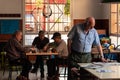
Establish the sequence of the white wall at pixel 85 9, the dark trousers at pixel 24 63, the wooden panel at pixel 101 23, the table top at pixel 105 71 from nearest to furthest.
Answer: the table top at pixel 105 71, the dark trousers at pixel 24 63, the wooden panel at pixel 101 23, the white wall at pixel 85 9

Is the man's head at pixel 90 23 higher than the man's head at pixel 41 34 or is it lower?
higher

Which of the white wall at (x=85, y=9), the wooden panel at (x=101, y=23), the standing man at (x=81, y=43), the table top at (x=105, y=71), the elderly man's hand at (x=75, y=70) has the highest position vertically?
the white wall at (x=85, y=9)

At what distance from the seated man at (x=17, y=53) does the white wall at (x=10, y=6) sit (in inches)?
132

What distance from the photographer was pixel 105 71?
16.5ft

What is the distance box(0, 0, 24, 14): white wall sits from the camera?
11.5m

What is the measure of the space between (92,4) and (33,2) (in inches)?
83.8

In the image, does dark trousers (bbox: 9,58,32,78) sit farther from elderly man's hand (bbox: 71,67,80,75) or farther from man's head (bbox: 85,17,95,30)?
man's head (bbox: 85,17,95,30)

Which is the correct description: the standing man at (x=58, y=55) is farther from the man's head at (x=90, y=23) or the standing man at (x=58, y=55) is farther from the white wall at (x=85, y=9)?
the white wall at (x=85, y=9)

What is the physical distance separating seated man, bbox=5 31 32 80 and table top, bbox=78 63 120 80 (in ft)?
9.84

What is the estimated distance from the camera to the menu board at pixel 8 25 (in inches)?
453

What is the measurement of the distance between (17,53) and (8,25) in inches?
134

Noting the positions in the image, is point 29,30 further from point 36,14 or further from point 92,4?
point 92,4

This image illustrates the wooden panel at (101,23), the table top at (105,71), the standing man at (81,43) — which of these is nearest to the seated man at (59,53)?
the standing man at (81,43)

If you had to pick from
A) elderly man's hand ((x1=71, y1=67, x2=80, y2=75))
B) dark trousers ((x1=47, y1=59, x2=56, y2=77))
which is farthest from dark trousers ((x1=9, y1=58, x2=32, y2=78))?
elderly man's hand ((x1=71, y1=67, x2=80, y2=75))
